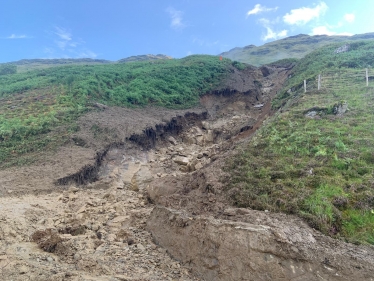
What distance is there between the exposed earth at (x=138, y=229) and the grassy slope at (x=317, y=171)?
0.49 metres

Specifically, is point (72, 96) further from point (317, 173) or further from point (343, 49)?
point (343, 49)

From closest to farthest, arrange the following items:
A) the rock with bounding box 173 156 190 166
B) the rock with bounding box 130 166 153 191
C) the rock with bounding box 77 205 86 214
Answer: the rock with bounding box 77 205 86 214, the rock with bounding box 130 166 153 191, the rock with bounding box 173 156 190 166

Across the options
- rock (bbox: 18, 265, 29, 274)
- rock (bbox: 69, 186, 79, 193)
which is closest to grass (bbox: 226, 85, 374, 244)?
rock (bbox: 18, 265, 29, 274)

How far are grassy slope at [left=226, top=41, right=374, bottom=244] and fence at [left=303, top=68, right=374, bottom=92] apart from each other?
14.6ft

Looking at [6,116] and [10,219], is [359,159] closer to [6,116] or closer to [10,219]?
[10,219]

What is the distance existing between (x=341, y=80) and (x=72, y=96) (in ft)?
63.5

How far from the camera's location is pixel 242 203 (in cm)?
714

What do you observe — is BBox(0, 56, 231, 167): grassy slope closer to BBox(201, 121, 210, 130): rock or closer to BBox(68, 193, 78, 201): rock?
BBox(201, 121, 210, 130): rock

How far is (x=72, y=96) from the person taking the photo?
832 inches

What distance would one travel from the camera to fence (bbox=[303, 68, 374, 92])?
1611 cm

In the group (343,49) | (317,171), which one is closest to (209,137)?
(317,171)

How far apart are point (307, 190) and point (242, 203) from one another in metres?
1.65

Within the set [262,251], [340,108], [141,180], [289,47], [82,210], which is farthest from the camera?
[289,47]

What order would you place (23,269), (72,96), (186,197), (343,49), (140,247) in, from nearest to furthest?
(23,269) → (140,247) → (186,197) → (72,96) → (343,49)
